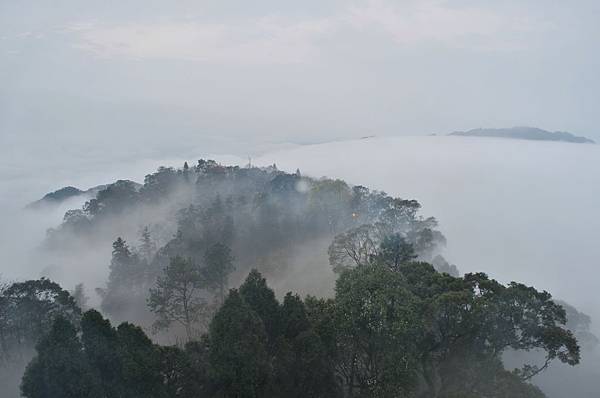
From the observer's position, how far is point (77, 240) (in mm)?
74688

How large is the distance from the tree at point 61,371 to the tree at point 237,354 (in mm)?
5868

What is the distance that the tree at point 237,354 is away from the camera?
2064 cm

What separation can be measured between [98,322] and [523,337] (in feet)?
79.9

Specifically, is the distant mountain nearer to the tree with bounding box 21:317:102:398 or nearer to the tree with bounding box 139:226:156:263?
the tree with bounding box 139:226:156:263

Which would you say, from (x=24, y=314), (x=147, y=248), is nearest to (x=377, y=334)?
(x=24, y=314)

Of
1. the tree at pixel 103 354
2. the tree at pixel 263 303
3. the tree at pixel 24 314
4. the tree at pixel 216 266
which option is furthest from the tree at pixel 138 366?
the tree at pixel 216 266

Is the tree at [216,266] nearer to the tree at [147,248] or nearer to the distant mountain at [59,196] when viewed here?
the tree at [147,248]

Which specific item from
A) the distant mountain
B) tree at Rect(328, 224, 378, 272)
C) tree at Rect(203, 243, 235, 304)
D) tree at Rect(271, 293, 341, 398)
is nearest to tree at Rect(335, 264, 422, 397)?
tree at Rect(271, 293, 341, 398)

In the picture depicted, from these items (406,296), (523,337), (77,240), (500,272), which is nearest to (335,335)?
(406,296)

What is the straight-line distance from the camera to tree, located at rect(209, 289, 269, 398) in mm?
20641

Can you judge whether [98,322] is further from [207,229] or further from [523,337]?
[207,229]

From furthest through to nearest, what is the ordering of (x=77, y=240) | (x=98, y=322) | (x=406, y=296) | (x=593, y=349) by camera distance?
1. (x=77, y=240)
2. (x=593, y=349)
3. (x=406, y=296)
4. (x=98, y=322)

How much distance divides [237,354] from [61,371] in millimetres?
8468

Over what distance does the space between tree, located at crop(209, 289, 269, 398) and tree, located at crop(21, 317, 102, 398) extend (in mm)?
5868
